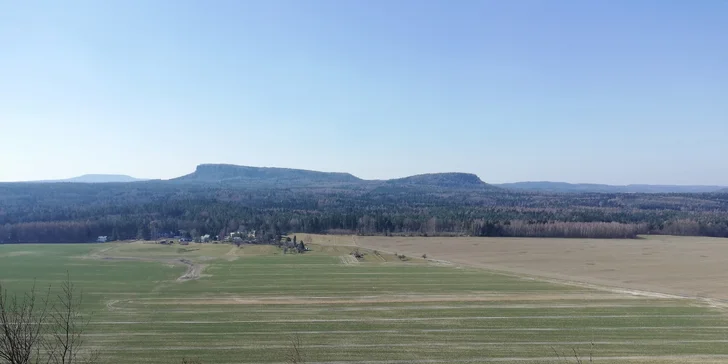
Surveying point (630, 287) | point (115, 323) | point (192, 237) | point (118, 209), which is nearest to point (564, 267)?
point (630, 287)

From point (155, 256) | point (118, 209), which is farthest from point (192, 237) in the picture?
point (118, 209)

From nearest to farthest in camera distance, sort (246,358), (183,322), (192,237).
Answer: (246,358) → (183,322) → (192,237)

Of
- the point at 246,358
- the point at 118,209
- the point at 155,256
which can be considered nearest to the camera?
the point at 246,358

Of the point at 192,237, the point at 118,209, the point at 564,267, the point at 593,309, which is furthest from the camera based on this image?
the point at 118,209

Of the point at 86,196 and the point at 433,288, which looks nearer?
the point at 433,288

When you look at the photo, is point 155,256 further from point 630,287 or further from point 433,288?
point 630,287

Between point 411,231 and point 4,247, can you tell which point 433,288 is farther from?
point 4,247
